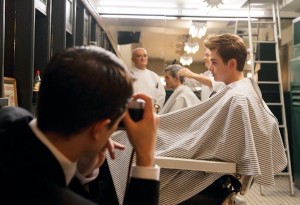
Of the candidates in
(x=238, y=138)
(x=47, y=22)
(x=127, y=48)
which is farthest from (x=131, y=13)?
(x=238, y=138)

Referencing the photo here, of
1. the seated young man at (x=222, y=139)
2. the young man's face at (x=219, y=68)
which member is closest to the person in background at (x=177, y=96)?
the young man's face at (x=219, y=68)

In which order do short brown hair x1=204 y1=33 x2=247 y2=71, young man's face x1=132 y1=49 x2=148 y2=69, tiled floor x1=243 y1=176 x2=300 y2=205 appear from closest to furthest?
short brown hair x1=204 y1=33 x2=247 y2=71 → tiled floor x1=243 y1=176 x2=300 y2=205 → young man's face x1=132 y1=49 x2=148 y2=69

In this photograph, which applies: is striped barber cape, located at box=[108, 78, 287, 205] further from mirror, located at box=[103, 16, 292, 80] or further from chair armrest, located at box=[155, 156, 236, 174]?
mirror, located at box=[103, 16, 292, 80]

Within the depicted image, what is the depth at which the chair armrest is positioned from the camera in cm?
160

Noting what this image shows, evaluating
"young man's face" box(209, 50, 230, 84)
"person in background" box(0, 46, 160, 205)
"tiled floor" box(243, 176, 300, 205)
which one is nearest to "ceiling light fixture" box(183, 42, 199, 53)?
"tiled floor" box(243, 176, 300, 205)

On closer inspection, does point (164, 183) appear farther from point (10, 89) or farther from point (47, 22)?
point (47, 22)

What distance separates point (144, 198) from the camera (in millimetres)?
874

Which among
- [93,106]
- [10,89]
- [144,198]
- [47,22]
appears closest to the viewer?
[93,106]

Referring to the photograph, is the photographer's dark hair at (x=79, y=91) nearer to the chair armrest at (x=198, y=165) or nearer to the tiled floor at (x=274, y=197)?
the chair armrest at (x=198, y=165)

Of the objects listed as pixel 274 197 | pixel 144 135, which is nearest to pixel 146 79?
pixel 274 197

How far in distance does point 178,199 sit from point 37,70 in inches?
56.7

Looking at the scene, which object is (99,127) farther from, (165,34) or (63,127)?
(165,34)

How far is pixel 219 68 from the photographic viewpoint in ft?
6.71

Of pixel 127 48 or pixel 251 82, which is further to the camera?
pixel 127 48
